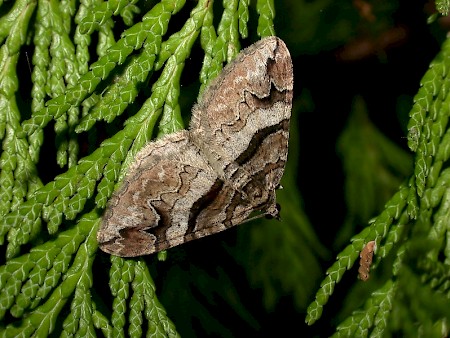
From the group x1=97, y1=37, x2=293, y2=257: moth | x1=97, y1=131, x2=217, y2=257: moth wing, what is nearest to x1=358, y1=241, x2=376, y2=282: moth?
x1=97, y1=37, x2=293, y2=257: moth

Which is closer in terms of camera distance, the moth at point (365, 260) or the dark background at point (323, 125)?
the moth at point (365, 260)

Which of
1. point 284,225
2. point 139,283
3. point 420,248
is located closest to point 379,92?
point 284,225

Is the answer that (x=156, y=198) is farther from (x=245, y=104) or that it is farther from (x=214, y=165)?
(x=245, y=104)

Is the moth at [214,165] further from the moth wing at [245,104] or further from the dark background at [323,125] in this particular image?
the dark background at [323,125]

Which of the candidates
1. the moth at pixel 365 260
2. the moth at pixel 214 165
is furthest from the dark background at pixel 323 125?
the moth at pixel 365 260

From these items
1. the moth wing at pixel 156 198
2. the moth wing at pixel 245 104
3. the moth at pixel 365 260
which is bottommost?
the moth at pixel 365 260

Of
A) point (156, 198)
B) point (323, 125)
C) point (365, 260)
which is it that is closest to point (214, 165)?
point (156, 198)

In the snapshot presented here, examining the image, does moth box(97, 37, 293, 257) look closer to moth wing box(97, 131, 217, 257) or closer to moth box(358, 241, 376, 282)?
moth wing box(97, 131, 217, 257)
